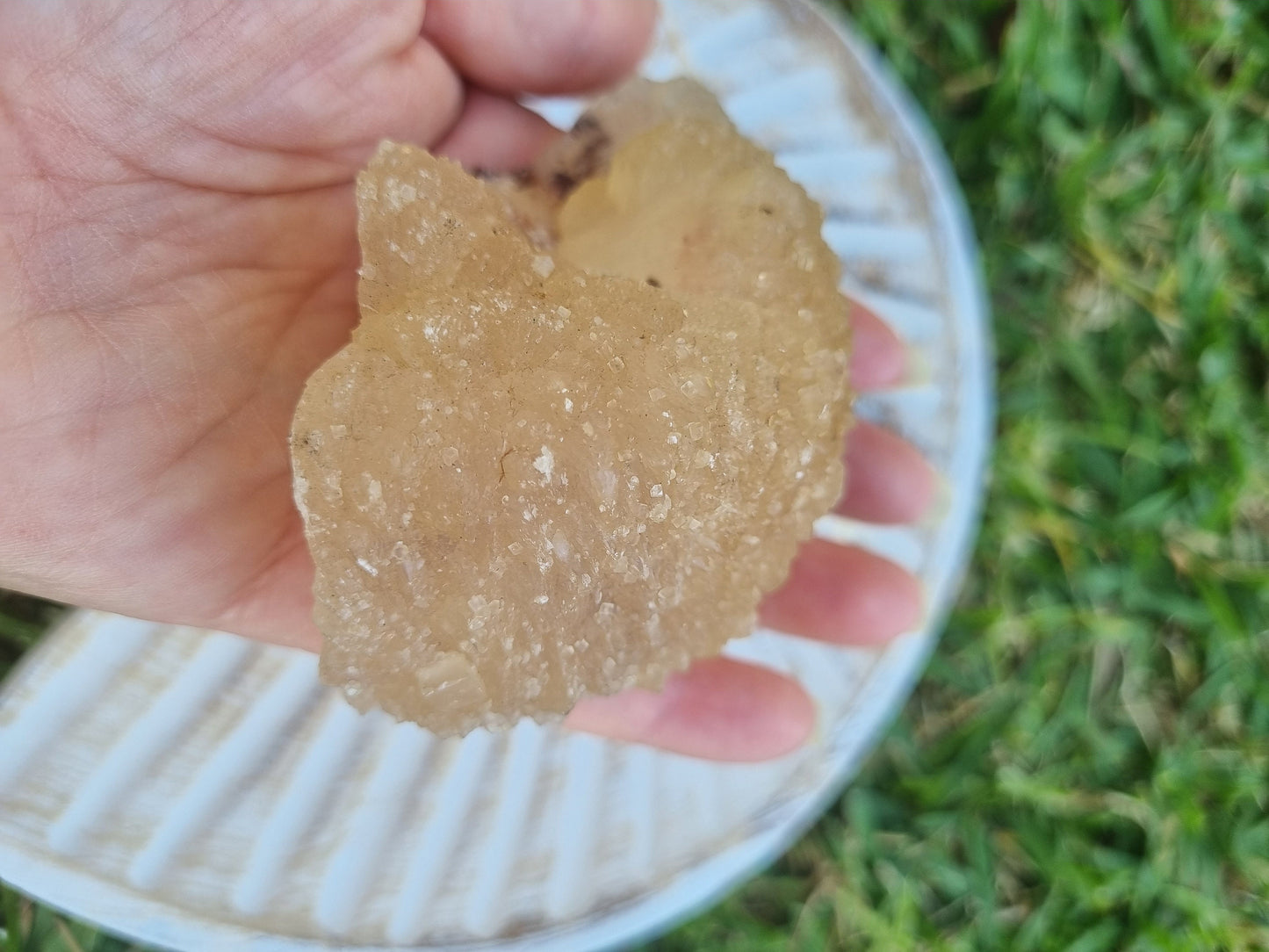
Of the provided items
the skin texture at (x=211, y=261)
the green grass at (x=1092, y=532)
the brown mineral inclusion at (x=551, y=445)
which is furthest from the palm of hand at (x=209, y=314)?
the green grass at (x=1092, y=532)

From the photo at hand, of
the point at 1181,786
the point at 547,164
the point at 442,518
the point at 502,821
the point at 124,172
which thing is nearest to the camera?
the point at 442,518

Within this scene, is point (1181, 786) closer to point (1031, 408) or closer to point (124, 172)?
point (1031, 408)

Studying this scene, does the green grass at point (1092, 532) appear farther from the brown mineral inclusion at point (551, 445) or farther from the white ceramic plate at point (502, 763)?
the brown mineral inclusion at point (551, 445)

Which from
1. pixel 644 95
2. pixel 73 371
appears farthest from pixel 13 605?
pixel 644 95

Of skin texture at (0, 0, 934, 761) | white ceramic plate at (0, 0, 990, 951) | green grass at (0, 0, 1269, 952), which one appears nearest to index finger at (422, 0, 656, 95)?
skin texture at (0, 0, 934, 761)

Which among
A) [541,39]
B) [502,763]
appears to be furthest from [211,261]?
[502,763]

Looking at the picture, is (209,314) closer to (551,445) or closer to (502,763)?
(551,445)
